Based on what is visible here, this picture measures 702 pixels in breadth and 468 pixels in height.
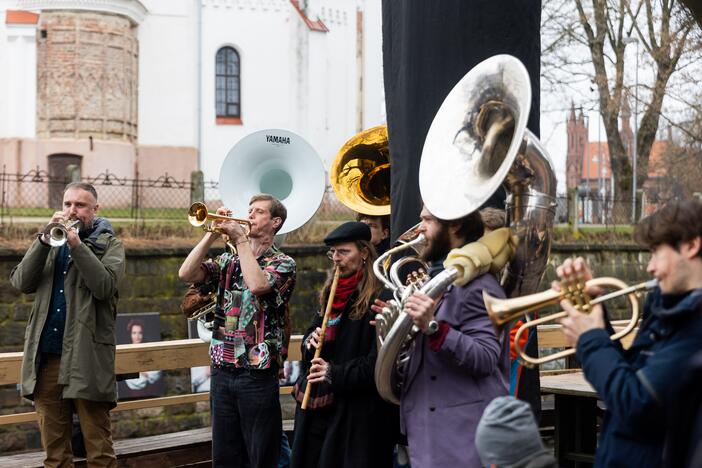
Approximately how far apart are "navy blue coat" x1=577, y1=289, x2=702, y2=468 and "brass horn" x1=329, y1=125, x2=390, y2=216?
298 centimetres

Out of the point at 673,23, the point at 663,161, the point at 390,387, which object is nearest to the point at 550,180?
the point at 390,387

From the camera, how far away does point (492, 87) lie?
11.6 ft

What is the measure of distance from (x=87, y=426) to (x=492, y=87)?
9.18 feet

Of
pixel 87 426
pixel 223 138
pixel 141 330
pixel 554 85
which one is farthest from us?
pixel 223 138

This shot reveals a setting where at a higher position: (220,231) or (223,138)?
(223,138)

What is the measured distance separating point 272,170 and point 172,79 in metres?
21.1

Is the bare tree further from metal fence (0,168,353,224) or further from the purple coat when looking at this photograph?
the purple coat

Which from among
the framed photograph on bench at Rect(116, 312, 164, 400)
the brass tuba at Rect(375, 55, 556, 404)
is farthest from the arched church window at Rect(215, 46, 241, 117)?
the brass tuba at Rect(375, 55, 556, 404)

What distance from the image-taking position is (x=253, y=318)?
460 cm

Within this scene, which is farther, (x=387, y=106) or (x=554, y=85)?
(x=554, y=85)

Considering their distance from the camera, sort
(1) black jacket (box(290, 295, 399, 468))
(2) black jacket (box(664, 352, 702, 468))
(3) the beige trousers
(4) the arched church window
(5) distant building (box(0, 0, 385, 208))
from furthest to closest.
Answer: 1. (4) the arched church window
2. (5) distant building (box(0, 0, 385, 208))
3. (3) the beige trousers
4. (1) black jacket (box(290, 295, 399, 468))
5. (2) black jacket (box(664, 352, 702, 468))

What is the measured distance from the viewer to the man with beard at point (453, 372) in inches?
132

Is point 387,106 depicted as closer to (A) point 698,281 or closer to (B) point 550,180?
(B) point 550,180

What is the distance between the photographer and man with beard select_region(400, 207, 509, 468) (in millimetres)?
3359
